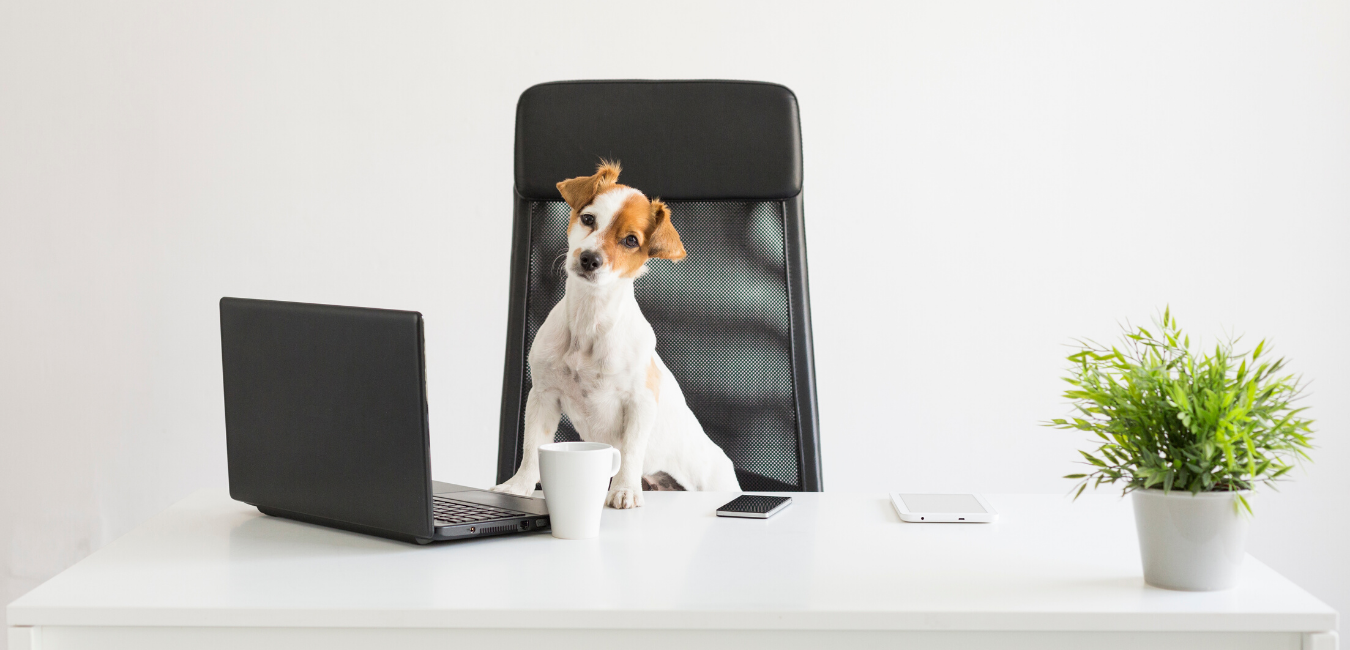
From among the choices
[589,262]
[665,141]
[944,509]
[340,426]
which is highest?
[665,141]

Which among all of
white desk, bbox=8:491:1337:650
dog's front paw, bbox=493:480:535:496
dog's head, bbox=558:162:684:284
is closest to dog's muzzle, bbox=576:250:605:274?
dog's head, bbox=558:162:684:284

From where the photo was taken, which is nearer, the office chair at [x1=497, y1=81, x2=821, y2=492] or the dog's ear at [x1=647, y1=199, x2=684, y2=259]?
the dog's ear at [x1=647, y1=199, x2=684, y2=259]

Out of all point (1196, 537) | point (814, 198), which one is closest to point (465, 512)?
point (1196, 537)

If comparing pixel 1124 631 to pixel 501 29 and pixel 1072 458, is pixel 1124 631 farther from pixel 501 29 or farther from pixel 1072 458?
pixel 501 29

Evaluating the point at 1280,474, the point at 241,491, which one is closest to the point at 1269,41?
the point at 1280,474

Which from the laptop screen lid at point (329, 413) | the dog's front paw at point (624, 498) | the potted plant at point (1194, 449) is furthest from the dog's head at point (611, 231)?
the potted plant at point (1194, 449)

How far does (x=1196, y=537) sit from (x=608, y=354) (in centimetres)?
60

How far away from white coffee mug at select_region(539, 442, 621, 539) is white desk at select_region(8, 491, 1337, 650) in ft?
0.06

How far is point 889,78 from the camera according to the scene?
2.10m

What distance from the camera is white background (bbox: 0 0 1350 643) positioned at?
Result: 208cm

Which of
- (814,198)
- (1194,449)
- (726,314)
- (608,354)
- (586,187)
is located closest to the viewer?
(1194,449)

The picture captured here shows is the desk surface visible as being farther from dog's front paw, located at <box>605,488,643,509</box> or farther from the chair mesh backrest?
the chair mesh backrest

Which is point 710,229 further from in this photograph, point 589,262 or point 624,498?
point 624,498

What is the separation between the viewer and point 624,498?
100 centimetres
